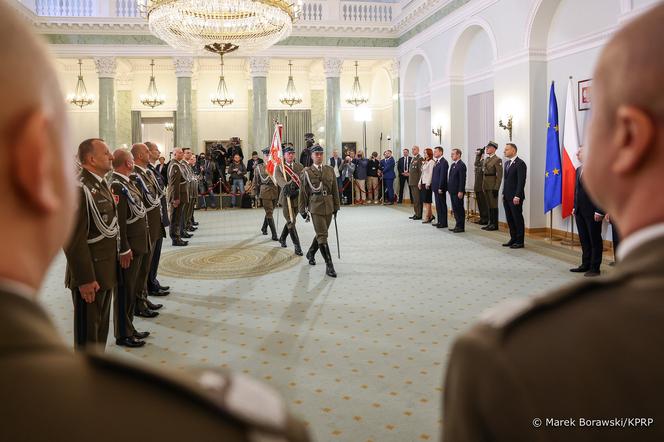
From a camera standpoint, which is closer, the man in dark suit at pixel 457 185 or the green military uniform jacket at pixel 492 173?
the green military uniform jacket at pixel 492 173

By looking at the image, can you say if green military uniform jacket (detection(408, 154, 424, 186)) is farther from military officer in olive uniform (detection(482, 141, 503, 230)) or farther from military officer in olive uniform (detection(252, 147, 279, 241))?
military officer in olive uniform (detection(252, 147, 279, 241))

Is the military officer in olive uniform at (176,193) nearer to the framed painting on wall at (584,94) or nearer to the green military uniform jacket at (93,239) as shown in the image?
the green military uniform jacket at (93,239)

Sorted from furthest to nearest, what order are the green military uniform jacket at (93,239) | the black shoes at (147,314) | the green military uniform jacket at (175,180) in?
the green military uniform jacket at (175,180)
the black shoes at (147,314)
the green military uniform jacket at (93,239)

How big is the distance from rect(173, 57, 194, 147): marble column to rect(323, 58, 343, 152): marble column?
14.3 feet

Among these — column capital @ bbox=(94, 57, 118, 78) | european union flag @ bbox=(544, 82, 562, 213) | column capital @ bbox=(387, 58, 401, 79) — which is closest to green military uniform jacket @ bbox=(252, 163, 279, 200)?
european union flag @ bbox=(544, 82, 562, 213)

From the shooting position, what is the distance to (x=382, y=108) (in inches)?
911

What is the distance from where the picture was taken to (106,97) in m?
17.1

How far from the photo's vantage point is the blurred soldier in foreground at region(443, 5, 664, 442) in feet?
2.41

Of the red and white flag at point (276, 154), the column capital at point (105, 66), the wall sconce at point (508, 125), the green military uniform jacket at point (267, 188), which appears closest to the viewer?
the red and white flag at point (276, 154)

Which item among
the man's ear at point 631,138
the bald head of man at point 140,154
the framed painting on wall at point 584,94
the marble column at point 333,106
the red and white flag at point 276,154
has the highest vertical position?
the marble column at point 333,106

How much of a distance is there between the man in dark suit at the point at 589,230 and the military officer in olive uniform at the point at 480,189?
4.04m

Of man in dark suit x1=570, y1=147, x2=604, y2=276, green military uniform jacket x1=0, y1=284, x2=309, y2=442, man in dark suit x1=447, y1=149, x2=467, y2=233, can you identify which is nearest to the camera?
green military uniform jacket x1=0, y1=284, x2=309, y2=442

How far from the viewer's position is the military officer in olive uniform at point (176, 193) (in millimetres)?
9930

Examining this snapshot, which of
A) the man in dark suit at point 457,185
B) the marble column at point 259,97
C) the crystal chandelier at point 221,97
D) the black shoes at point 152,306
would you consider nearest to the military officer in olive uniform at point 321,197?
the black shoes at point 152,306
